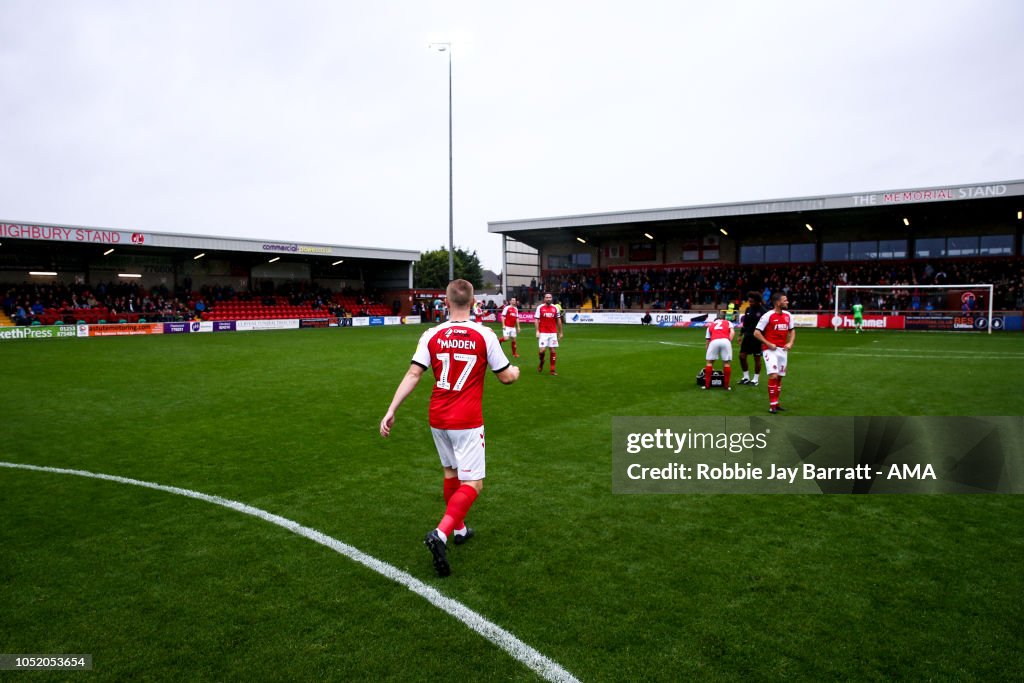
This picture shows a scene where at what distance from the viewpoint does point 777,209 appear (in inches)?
1523

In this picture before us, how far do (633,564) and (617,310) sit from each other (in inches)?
1681

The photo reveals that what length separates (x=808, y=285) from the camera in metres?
41.3

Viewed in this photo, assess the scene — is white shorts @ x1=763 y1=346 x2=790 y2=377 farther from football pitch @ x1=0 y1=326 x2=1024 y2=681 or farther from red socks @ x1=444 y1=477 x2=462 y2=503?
red socks @ x1=444 y1=477 x2=462 y2=503

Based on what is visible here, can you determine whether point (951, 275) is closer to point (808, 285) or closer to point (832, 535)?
point (808, 285)

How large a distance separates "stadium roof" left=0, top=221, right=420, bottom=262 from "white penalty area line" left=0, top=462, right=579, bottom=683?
3302 cm

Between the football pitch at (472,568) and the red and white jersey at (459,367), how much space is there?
1.10 meters

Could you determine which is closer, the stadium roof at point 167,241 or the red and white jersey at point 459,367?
the red and white jersey at point 459,367

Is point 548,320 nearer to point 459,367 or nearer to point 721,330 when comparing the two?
point 721,330

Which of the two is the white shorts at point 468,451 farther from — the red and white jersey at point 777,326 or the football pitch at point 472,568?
the red and white jersey at point 777,326

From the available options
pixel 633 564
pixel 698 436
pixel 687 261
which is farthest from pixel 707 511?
pixel 687 261

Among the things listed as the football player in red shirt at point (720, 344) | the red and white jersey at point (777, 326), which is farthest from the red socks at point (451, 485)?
the football player in red shirt at point (720, 344)

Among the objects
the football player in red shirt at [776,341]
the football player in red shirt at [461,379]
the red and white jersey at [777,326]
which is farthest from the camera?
the red and white jersey at [777,326]

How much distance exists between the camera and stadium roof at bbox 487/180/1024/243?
3303 centimetres

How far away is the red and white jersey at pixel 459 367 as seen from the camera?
448cm
